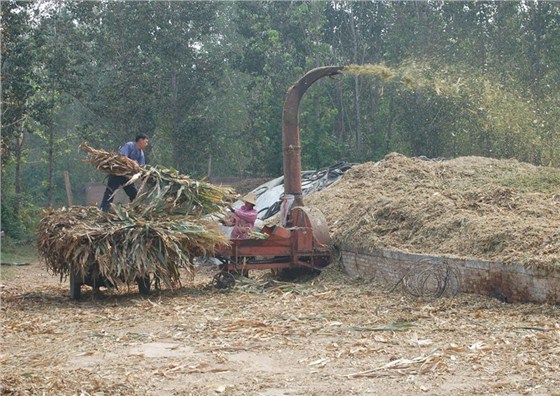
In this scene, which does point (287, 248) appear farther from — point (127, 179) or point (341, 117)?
point (341, 117)

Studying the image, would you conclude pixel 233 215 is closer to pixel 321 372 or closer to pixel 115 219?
pixel 115 219

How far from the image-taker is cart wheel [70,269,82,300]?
12.9 metres

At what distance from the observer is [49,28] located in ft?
111

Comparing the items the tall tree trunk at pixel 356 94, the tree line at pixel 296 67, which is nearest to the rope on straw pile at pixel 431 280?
the tree line at pixel 296 67

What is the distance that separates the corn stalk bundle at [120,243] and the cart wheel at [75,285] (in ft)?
0.36

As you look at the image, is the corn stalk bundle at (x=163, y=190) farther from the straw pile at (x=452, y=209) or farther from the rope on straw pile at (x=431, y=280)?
the rope on straw pile at (x=431, y=280)

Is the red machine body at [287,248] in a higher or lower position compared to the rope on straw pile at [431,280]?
higher

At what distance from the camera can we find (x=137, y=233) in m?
12.5

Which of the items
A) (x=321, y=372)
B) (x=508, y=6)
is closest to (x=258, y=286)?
(x=321, y=372)

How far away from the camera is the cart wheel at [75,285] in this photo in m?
12.9

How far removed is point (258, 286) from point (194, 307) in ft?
6.88

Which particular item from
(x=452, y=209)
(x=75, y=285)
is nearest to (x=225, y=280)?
(x=75, y=285)

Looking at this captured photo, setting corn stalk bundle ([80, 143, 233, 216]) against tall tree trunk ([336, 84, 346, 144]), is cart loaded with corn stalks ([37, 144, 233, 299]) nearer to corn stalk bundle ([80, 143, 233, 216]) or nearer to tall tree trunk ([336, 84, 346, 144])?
corn stalk bundle ([80, 143, 233, 216])

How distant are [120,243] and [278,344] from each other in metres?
4.19
